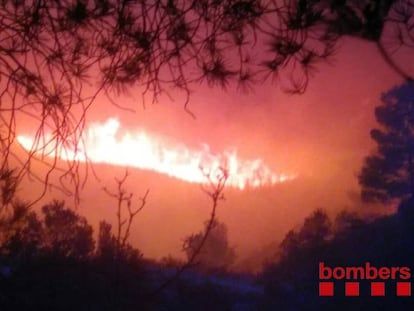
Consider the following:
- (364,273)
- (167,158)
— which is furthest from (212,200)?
(364,273)

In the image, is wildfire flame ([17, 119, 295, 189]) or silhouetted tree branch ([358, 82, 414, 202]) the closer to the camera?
wildfire flame ([17, 119, 295, 189])

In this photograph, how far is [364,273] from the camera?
11.8ft

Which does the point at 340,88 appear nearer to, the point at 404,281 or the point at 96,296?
the point at 404,281

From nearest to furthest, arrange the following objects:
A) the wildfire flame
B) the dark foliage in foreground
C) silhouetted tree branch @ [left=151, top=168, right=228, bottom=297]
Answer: the wildfire flame < silhouetted tree branch @ [left=151, top=168, right=228, bottom=297] < the dark foliage in foreground

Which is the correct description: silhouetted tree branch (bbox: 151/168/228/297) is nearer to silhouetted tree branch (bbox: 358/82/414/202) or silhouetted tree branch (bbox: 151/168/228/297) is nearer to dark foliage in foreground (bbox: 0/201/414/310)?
dark foliage in foreground (bbox: 0/201/414/310)

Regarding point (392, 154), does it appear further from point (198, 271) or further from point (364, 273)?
point (198, 271)

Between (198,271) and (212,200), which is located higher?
(212,200)

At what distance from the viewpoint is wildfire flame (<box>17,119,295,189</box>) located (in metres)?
3.25

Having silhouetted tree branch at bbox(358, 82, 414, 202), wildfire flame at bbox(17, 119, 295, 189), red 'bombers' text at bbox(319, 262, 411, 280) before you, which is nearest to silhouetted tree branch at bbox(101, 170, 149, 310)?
wildfire flame at bbox(17, 119, 295, 189)

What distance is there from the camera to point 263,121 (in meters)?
3.54

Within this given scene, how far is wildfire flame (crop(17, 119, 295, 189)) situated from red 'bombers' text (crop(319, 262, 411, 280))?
64 centimetres

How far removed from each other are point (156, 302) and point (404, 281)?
151cm

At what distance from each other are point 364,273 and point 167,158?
1.41m

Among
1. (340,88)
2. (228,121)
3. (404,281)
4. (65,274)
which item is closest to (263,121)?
(228,121)
